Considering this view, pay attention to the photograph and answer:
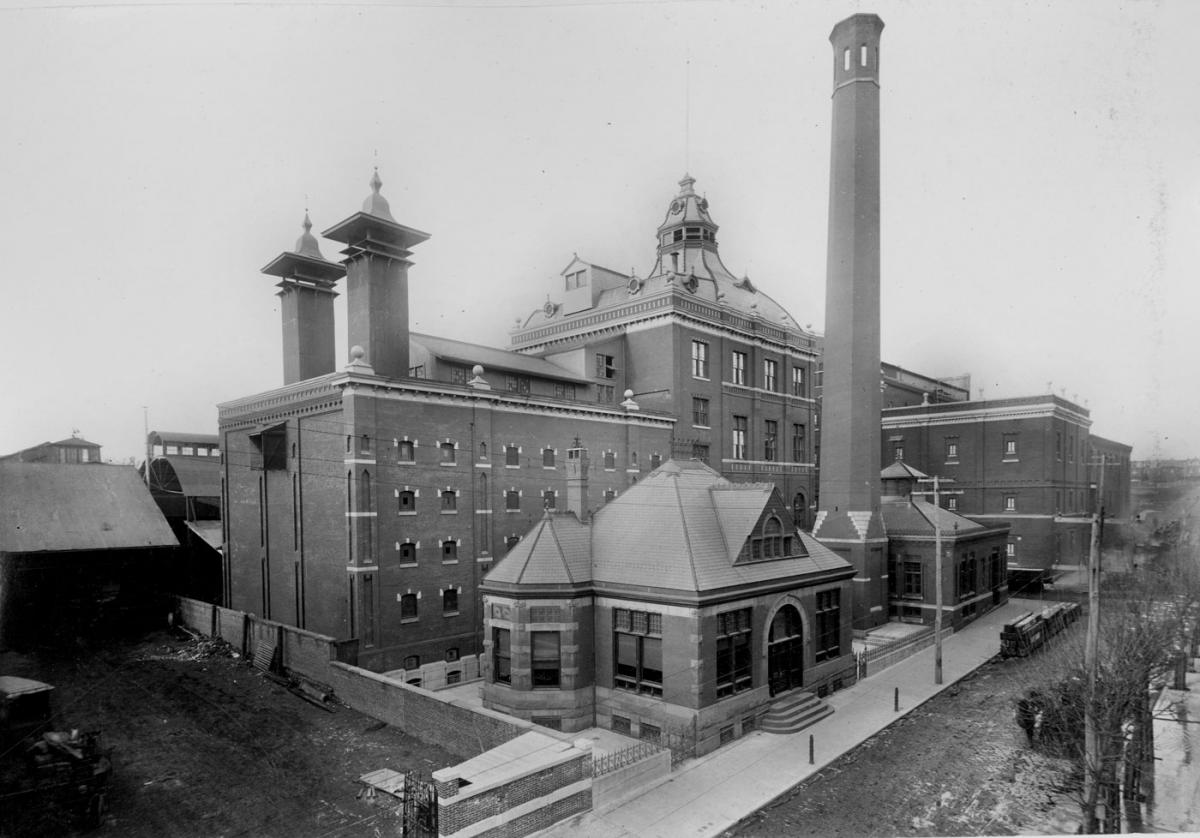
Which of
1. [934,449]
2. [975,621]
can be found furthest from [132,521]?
[934,449]

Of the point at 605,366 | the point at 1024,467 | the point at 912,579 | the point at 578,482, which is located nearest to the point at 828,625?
the point at 578,482

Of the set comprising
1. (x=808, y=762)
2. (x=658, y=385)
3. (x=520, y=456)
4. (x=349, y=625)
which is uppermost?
(x=658, y=385)

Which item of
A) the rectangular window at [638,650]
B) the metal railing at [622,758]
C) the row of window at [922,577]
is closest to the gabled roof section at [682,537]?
the rectangular window at [638,650]

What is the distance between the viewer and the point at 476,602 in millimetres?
31547

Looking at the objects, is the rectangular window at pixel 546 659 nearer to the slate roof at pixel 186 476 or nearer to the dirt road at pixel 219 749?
the dirt road at pixel 219 749

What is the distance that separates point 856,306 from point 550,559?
22795 millimetres

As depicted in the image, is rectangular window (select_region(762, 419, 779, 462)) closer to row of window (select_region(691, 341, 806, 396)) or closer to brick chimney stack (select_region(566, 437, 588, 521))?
row of window (select_region(691, 341, 806, 396))

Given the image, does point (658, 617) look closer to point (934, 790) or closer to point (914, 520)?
point (934, 790)

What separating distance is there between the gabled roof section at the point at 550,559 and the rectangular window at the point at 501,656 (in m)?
1.85

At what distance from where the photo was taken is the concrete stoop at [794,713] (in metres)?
22.8

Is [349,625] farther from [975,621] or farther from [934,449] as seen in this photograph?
[934,449]

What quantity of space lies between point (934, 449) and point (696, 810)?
160ft

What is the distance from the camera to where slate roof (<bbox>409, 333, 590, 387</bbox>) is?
1407 inches

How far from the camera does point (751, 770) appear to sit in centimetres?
1970
